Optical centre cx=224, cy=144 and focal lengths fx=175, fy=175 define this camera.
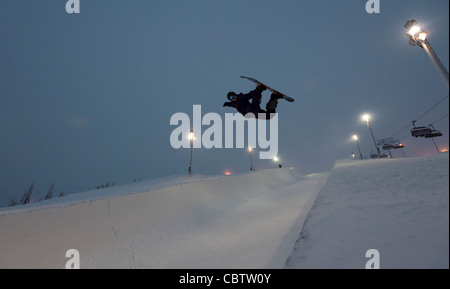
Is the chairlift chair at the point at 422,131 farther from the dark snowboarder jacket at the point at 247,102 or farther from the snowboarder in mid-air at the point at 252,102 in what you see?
the dark snowboarder jacket at the point at 247,102

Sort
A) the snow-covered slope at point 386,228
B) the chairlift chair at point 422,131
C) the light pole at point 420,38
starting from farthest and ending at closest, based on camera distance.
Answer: the chairlift chair at point 422,131 < the light pole at point 420,38 < the snow-covered slope at point 386,228

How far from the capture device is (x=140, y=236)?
596 centimetres

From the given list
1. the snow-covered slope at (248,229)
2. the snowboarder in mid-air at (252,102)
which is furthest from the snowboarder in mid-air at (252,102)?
the snow-covered slope at (248,229)

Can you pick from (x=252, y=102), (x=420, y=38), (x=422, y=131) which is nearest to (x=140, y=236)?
(x=252, y=102)

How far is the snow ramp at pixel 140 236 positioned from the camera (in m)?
4.48

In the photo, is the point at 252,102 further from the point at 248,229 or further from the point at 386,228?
the point at 386,228

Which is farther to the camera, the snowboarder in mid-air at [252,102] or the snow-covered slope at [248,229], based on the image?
the snowboarder in mid-air at [252,102]

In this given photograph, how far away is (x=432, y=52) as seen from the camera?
5199 mm

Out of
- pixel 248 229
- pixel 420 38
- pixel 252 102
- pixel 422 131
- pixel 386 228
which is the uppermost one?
pixel 420 38

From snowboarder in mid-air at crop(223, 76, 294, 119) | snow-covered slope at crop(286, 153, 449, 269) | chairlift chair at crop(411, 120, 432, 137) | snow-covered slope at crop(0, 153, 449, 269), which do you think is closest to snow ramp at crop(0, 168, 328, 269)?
snow-covered slope at crop(0, 153, 449, 269)

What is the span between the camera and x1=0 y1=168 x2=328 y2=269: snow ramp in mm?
4477

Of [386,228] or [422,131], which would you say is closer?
[386,228]
